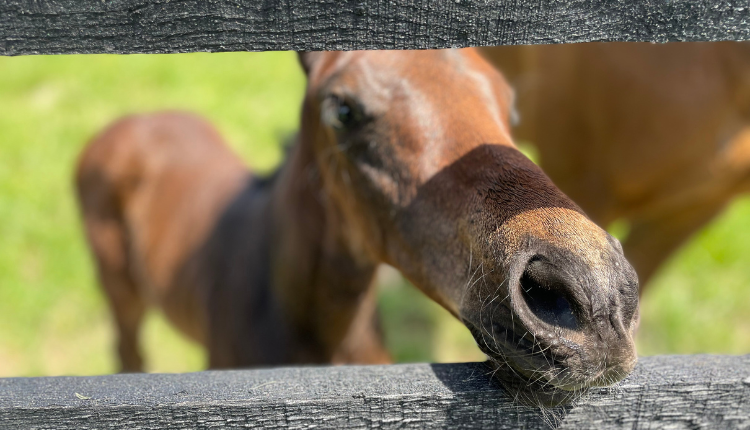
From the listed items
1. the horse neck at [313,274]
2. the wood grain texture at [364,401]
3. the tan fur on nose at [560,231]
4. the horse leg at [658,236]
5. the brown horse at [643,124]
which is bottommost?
the wood grain texture at [364,401]

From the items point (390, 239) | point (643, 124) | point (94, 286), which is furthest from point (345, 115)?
point (94, 286)

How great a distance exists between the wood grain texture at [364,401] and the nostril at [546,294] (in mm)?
149

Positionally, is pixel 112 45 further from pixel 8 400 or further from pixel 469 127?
pixel 469 127

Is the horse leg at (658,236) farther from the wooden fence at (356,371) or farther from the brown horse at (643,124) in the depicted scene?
the wooden fence at (356,371)

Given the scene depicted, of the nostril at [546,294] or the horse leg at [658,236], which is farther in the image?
the horse leg at [658,236]

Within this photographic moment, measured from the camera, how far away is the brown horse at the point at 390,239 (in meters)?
0.84

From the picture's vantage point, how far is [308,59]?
176 centimetres

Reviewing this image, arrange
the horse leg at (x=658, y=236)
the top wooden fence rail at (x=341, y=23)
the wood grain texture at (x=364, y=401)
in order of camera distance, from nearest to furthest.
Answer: the top wooden fence rail at (x=341, y=23)
the wood grain texture at (x=364, y=401)
the horse leg at (x=658, y=236)

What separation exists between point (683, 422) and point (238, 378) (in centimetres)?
71

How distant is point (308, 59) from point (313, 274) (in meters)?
0.69

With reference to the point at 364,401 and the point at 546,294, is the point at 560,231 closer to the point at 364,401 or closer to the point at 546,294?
the point at 546,294

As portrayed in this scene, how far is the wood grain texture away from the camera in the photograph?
88 cm

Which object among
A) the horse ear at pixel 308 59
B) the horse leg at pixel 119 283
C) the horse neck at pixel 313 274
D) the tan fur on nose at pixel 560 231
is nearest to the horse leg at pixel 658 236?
the horse neck at pixel 313 274

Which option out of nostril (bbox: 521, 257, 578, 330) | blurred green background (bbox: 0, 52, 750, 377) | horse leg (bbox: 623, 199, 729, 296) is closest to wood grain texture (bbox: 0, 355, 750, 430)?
nostril (bbox: 521, 257, 578, 330)
